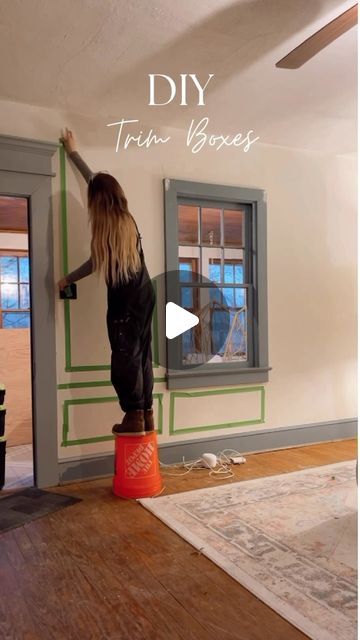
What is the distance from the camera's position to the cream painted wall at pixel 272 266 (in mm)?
3324

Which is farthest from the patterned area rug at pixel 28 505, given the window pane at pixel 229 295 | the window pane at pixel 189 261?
the window pane at pixel 229 295

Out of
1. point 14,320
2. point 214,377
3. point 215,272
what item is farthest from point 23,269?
point 214,377

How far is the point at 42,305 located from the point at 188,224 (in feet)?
4.40

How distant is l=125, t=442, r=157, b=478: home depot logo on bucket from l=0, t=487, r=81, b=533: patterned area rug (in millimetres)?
360

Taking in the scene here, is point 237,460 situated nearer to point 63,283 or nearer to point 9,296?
point 63,283

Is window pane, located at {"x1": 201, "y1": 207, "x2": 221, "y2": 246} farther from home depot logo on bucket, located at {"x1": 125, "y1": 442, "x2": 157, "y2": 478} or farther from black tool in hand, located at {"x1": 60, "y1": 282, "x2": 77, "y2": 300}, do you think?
home depot logo on bucket, located at {"x1": 125, "y1": 442, "x2": 157, "y2": 478}

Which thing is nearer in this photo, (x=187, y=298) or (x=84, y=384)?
(x=84, y=384)

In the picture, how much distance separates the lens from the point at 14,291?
6.11 meters

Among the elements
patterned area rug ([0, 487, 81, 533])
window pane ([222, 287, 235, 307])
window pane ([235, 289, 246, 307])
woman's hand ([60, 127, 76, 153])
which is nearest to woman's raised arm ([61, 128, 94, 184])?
woman's hand ([60, 127, 76, 153])

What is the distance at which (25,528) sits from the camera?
255cm

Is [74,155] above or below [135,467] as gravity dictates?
above

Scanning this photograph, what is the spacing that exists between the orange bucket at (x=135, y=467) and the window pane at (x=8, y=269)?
3722 mm

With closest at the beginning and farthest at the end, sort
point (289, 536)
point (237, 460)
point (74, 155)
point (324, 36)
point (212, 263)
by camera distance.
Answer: point (324, 36), point (289, 536), point (74, 155), point (237, 460), point (212, 263)

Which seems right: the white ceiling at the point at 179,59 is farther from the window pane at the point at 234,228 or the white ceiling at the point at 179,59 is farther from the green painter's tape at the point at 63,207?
the window pane at the point at 234,228
